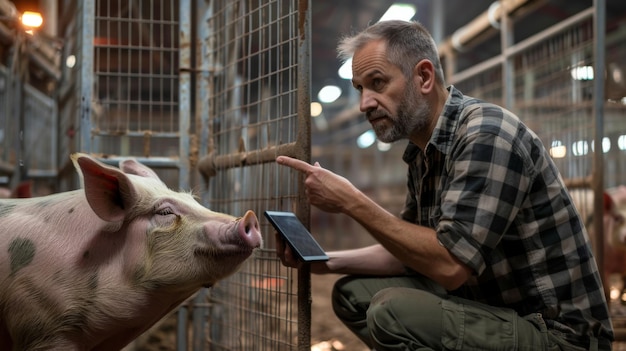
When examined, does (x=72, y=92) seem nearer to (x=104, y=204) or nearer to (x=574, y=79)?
(x=104, y=204)

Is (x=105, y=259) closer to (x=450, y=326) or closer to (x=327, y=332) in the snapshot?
(x=450, y=326)

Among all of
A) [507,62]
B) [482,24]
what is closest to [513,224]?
[507,62]

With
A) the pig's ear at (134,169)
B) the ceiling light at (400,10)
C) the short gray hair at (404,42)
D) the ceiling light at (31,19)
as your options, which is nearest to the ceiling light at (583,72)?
the short gray hair at (404,42)

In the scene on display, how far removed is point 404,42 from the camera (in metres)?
2.55

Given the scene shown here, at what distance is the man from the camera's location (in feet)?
7.25

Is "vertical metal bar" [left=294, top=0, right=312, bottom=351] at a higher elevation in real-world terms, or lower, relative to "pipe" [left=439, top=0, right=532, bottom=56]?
lower

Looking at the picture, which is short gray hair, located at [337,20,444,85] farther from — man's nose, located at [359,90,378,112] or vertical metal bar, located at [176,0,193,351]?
vertical metal bar, located at [176,0,193,351]

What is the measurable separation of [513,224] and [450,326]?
0.44 metres

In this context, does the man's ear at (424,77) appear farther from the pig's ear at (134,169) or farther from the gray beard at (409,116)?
the pig's ear at (134,169)

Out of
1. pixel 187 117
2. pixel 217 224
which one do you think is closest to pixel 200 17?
pixel 187 117

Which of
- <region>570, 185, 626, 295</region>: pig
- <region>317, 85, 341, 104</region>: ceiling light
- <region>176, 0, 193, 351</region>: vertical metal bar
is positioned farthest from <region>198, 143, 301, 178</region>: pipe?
<region>317, 85, 341, 104</region>: ceiling light

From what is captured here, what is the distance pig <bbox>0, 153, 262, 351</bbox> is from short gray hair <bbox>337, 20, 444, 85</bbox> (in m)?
0.86

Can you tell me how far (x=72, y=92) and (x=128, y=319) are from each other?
3.05 m

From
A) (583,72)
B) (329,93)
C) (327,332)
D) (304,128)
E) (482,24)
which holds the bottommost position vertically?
(327,332)
